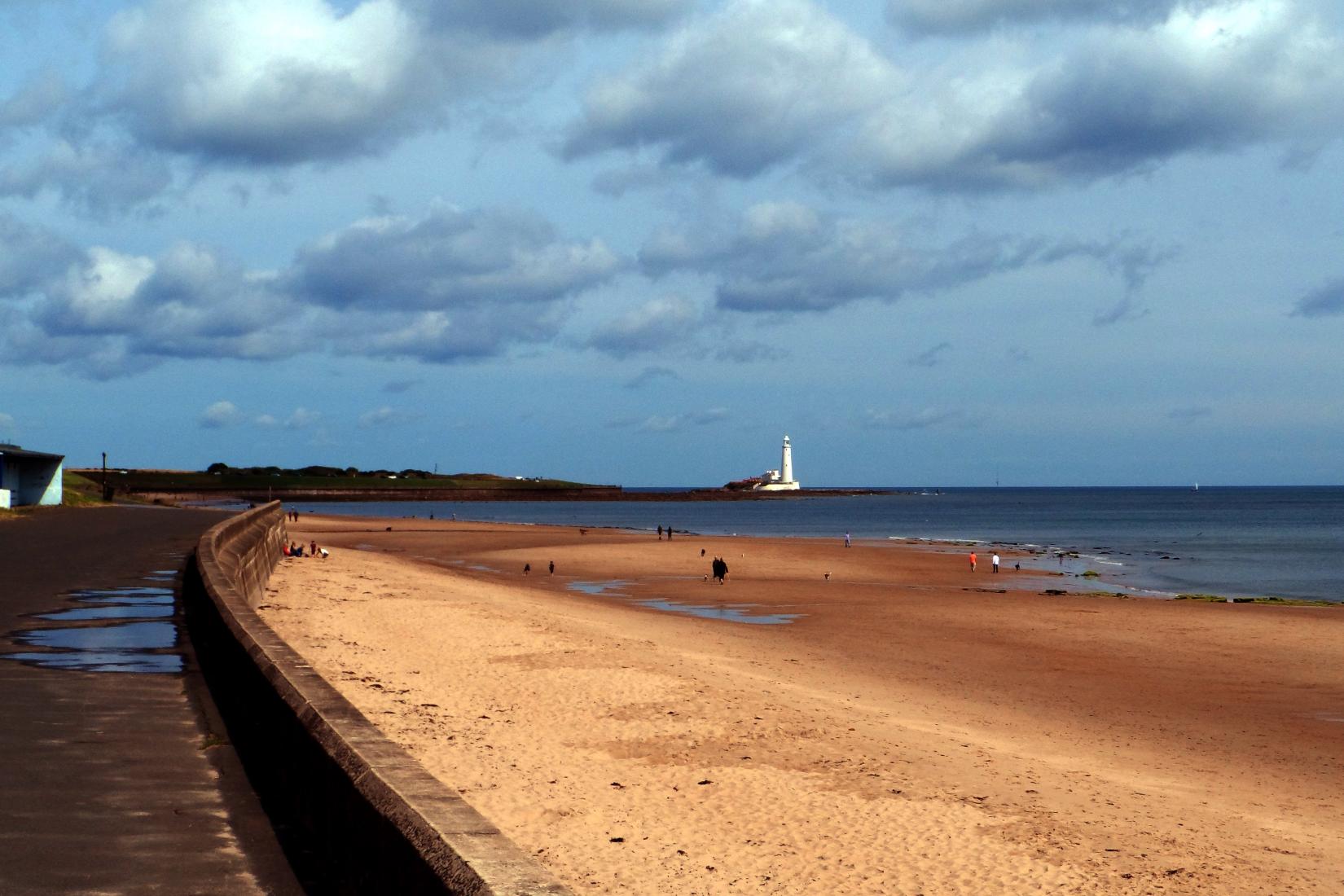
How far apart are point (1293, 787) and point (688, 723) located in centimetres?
686

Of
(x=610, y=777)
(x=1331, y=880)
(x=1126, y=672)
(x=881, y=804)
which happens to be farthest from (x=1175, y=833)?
(x=1126, y=672)

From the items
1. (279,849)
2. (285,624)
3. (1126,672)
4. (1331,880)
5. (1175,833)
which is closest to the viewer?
(279,849)

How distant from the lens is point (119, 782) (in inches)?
287

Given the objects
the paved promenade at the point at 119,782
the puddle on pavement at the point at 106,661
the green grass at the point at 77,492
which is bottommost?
the paved promenade at the point at 119,782

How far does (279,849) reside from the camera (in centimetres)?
615

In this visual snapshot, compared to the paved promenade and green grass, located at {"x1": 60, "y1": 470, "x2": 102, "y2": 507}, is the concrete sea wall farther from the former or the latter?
green grass, located at {"x1": 60, "y1": 470, "x2": 102, "y2": 507}

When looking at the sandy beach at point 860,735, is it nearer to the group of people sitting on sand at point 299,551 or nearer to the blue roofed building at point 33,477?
the group of people sitting on sand at point 299,551

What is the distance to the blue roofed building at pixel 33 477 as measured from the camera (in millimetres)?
63375

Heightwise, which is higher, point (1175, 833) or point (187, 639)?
point (187, 639)

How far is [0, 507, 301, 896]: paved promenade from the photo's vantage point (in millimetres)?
5664

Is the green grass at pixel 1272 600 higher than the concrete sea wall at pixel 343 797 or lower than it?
lower

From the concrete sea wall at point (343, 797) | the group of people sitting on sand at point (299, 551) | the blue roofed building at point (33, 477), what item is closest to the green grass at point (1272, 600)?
the group of people sitting on sand at point (299, 551)

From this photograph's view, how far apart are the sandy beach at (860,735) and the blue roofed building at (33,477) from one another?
38203mm

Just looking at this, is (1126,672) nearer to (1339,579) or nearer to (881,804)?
(881,804)
